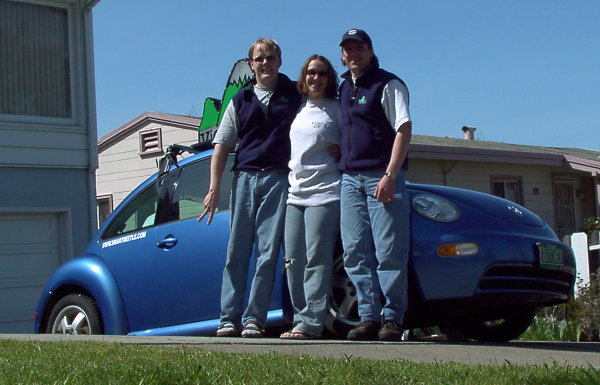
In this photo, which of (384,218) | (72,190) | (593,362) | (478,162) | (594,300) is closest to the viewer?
(593,362)

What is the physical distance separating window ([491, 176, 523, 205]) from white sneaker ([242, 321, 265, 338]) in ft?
50.6

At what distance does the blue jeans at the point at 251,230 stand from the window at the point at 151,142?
1474cm

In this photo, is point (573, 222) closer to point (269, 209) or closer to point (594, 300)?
point (594, 300)

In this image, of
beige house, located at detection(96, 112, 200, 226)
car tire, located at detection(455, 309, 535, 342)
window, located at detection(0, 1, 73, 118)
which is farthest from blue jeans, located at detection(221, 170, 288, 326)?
beige house, located at detection(96, 112, 200, 226)

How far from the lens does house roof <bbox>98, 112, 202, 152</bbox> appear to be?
19995 millimetres

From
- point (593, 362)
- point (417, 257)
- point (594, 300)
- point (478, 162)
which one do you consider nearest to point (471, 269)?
point (417, 257)

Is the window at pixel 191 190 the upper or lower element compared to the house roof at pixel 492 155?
lower

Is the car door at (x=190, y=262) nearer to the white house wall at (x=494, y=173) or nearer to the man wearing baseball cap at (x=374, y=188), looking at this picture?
the man wearing baseball cap at (x=374, y=188)

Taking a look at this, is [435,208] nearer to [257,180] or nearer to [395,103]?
[395,103]

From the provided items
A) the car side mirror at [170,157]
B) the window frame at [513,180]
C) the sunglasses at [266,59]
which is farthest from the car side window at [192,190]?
the window frame at [513,180]

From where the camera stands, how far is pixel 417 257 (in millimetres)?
5578

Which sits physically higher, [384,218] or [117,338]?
[384,218]

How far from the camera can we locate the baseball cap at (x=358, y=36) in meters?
5.68

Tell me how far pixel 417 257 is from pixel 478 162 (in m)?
14.7
